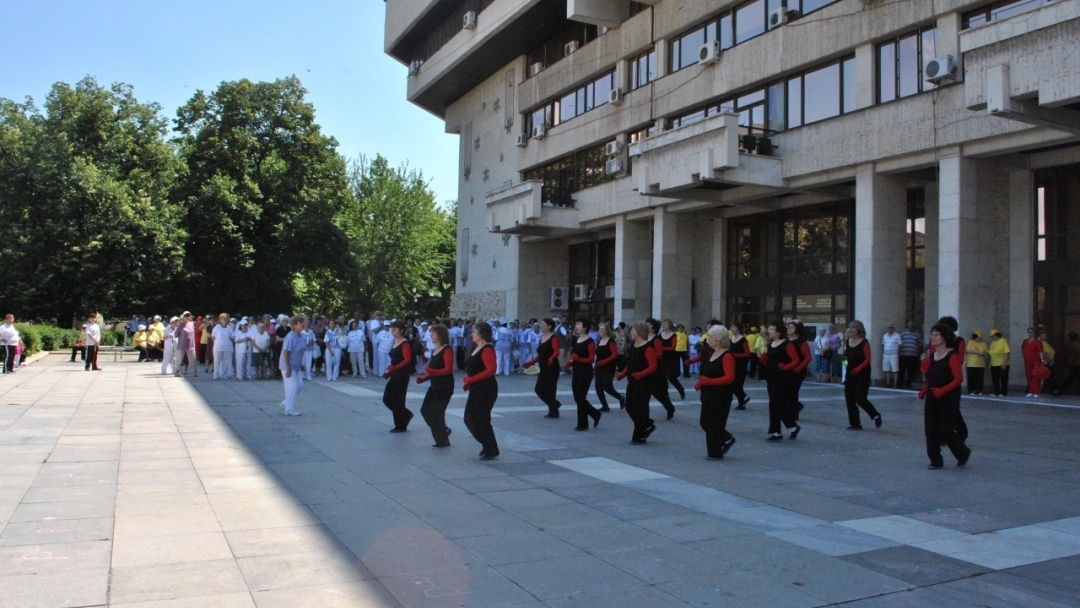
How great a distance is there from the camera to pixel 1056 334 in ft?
65.0

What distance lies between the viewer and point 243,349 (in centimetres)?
2162

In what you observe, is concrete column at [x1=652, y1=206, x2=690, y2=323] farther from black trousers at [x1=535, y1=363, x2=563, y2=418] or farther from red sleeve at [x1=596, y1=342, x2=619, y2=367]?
red sleeve at [x1=596, y1=342, x2=619, y2=367]

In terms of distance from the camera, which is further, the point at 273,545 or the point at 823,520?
the point at 823,520

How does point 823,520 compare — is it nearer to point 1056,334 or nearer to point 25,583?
point 25,583

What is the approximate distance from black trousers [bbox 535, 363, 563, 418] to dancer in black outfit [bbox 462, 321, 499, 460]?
135 inches

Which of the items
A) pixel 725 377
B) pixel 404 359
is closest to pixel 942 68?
pixel 725 377

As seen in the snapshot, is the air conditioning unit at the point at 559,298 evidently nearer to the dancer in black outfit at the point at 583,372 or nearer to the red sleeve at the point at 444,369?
the dancer in black outfit at the point at 583,372

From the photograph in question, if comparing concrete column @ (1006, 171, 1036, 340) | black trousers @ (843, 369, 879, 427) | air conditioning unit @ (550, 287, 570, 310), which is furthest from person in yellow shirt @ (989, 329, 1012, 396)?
air conditioning unit @ (550, 287, 570, 310)

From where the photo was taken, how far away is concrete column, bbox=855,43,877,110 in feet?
69.9

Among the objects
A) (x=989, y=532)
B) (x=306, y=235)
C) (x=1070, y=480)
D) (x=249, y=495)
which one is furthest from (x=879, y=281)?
(x=306, y=235)

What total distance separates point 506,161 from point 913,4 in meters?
20.6

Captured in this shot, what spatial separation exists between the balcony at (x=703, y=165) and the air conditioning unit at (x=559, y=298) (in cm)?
1069

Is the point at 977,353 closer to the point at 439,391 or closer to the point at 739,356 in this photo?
the point at 739,356

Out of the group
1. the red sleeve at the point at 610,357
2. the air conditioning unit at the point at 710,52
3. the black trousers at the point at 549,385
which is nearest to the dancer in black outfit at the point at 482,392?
the red sleeve at the point at 610,357
